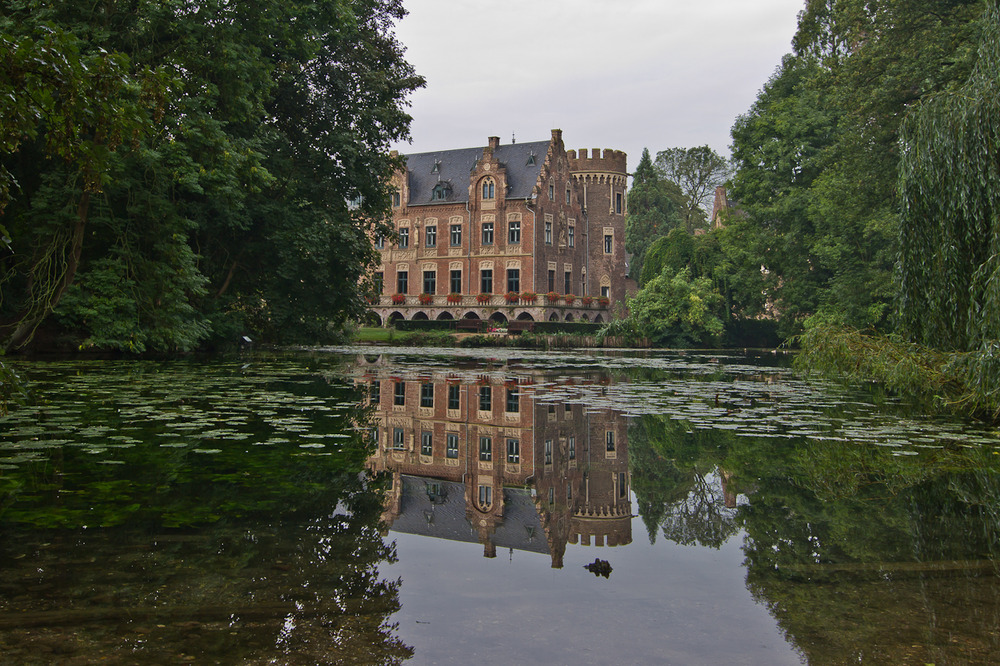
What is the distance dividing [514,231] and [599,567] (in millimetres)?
46441

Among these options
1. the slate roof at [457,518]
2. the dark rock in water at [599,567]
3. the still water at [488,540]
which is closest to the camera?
the still water at [488,540]

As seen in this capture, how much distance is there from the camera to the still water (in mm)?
2777

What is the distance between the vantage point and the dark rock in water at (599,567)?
3.63m

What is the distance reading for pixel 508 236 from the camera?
49.7 meters

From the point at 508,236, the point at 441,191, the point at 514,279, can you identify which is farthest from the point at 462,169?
the point at 514,279

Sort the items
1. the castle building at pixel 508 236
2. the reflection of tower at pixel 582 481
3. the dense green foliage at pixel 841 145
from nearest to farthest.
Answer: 1. the reflection of tower at pixel 582 481
2. the dense green foliage at pixel 841 145
3. the castle building at pixel 508 236

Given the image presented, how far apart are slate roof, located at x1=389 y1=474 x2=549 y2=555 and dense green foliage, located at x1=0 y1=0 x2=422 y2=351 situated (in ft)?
20.1

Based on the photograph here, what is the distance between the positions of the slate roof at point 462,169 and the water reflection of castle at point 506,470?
133 feet

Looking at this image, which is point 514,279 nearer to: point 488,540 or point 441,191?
point 441,191

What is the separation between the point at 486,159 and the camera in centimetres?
5019

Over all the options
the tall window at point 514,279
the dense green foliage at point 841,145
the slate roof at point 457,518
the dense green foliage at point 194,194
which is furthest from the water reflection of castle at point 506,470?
the tall window at point 514,279

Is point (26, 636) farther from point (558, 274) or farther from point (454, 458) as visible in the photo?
point (558, 274)

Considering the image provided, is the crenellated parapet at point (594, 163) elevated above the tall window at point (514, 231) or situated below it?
above

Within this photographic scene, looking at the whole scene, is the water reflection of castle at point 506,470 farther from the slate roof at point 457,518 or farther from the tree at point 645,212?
the tree at point 645,212
